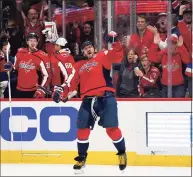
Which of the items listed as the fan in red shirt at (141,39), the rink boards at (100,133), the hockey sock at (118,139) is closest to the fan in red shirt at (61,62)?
the rink boards at (100,133)

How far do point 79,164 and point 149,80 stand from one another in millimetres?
1028

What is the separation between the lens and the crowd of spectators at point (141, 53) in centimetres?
622

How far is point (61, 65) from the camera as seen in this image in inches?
255

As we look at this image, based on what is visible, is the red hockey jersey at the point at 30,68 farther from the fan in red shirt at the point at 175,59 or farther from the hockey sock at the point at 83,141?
the fan in red shirt at the point at 175,59

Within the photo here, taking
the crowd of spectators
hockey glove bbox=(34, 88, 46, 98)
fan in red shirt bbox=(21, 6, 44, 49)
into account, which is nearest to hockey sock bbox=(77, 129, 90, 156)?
the crowd of spectators

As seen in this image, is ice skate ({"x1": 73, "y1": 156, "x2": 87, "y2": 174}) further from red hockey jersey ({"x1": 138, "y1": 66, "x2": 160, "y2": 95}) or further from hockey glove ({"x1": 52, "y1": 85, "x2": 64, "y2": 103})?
red hockey jersey ({"x1": 138, "y1": 66, "x2": 160, "y2": 95})

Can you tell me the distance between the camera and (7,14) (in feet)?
22.4

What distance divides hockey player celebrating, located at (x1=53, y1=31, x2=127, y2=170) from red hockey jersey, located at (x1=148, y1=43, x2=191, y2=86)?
0.66m

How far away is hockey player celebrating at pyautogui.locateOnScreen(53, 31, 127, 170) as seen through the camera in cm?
576

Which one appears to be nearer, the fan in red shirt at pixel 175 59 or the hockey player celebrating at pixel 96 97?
the hockey player celebrating at pixel 96 97

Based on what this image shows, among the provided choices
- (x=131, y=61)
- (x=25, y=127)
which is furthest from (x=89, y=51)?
(x=25, y=127)

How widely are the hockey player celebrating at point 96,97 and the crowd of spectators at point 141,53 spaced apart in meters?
0.18

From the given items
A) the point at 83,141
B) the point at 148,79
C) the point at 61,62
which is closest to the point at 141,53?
the point at 148,79

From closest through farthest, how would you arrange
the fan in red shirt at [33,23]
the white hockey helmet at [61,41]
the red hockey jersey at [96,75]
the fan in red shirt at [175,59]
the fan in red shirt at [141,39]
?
the red hockey jersey at [96,75] < the fan in red shirt at [175,59] < the fan in red shirt at [141,39] < the white hockey helmet at [61,41] < the fan in red shirt at [33,23]
